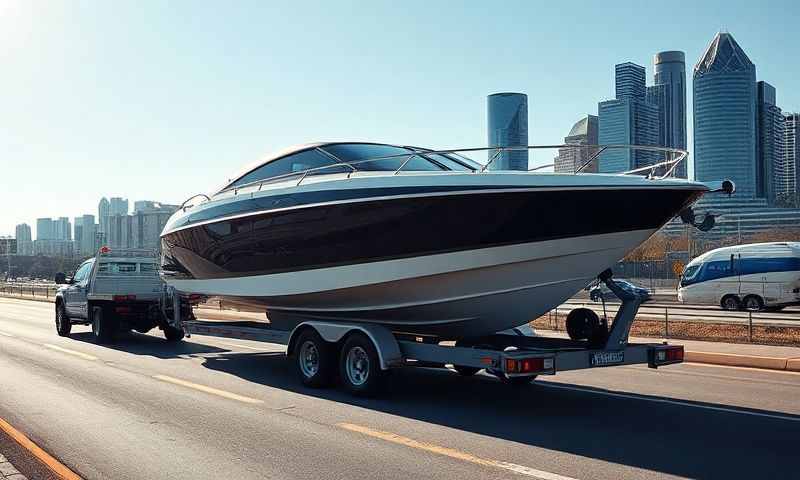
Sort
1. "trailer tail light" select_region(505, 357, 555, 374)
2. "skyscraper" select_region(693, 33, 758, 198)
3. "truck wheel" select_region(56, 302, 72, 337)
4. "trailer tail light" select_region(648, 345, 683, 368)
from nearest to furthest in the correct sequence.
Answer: "trailer tail light" select_region(505, 357, 555, 374), "trailer tail light" select_region(648, 345, 683, 368), "truck wheel" select_region(56, 302, 72, 337), "skyscraper" select_region(693, 33, 758, 198)

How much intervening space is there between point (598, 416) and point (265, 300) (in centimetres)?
564

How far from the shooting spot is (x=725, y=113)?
150m

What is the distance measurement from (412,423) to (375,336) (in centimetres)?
157

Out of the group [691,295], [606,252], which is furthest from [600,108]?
[606,252]

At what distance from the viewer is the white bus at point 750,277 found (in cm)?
2885

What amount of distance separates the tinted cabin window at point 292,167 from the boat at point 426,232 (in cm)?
2

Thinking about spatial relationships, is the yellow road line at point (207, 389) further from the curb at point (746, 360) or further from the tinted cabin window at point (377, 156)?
the curb at point (746, 360)

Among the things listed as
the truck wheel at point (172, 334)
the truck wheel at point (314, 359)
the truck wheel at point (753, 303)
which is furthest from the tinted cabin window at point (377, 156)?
the truck wheel at point (753, 303)

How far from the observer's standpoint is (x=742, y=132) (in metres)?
146

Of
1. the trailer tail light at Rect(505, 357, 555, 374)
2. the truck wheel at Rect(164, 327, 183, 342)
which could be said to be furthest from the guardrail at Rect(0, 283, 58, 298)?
the trailer tail light at Rect(505, 357, 555, 374)

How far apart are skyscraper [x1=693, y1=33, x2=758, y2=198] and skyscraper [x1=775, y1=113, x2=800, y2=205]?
22.0 ft

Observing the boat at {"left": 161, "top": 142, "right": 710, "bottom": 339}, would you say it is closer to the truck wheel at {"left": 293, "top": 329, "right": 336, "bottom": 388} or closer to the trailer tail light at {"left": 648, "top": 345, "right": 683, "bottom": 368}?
the truck wheel at {"left": 293, "top": 329, "right": 336, "bottom": 388}

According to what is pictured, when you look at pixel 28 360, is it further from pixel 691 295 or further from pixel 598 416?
pixel 691 295

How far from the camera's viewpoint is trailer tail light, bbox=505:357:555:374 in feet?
25.6
